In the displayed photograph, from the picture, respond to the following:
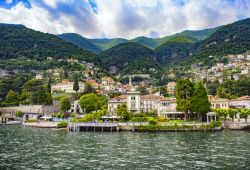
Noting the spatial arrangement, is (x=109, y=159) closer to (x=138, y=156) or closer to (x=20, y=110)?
(x=138, y=156)

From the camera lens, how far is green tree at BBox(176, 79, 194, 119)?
90.4m

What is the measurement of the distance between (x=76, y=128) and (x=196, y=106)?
1249 inches

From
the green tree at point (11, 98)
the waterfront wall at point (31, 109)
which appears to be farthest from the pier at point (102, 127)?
the green tree at point (11, 98)

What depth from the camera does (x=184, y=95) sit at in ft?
306

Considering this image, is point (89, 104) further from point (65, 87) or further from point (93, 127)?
point (65, 87)

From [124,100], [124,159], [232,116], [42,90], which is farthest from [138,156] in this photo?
[42,90]

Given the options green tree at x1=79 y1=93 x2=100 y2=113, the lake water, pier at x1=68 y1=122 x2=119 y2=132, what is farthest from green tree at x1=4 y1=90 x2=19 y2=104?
the lake water

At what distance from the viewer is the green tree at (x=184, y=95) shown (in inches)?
3558

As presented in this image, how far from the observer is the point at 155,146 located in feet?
168

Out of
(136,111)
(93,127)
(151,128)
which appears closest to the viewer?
(151,128)

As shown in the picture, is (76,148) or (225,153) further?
(76,148)

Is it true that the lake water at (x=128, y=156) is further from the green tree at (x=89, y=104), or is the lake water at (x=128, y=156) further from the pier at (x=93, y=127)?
the green tree at (x=89, y=104)

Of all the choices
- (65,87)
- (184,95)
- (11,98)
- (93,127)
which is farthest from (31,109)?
(184,95)

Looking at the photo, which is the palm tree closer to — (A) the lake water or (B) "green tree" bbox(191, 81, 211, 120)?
(B) "green tree" bbox(191, 81, 211, 120)
